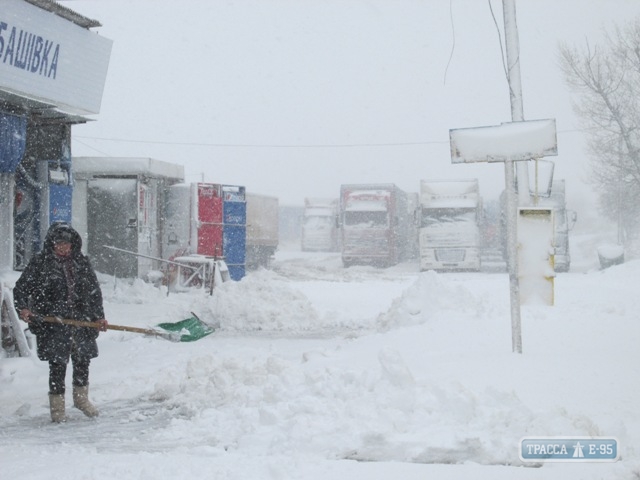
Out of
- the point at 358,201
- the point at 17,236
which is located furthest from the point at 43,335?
the point at 358,201

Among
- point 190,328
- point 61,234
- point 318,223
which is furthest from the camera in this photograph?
point 318,223

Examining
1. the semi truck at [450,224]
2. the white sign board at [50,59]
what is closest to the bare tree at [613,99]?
the semi truck at [450,224]

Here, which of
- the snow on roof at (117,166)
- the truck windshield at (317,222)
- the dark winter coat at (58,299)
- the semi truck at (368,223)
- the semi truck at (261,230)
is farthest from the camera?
the truck windshield at (317,222)

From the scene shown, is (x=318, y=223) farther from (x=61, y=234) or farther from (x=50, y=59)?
(x=61, y=234)

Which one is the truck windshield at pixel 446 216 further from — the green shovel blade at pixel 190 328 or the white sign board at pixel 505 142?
the white sign board at pixel 505 142

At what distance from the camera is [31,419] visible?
20.8 feet

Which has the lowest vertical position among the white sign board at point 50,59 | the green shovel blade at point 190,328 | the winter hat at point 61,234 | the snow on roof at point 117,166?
the green shovel blade at point 190,328

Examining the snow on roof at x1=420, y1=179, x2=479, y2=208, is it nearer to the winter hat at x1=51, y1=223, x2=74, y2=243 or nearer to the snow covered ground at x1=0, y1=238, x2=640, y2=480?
the snow covered ground at x1=0, y1=238, x2=640, y2=480

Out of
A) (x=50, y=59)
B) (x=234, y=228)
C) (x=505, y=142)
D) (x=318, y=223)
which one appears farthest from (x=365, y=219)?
(x=505, y=142)

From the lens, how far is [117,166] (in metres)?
17.9

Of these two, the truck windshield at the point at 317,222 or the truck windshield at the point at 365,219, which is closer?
the truck windshield at the point at 365,219

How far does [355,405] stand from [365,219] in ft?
84.9

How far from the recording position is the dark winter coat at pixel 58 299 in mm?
6367

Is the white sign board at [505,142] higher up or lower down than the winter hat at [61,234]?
higher up
